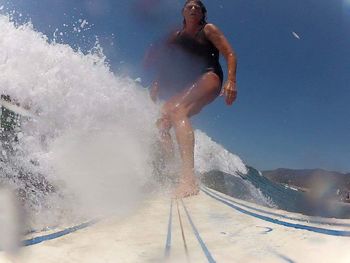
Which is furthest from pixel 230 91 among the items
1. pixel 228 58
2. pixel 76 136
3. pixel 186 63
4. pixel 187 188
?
pixel 76 136

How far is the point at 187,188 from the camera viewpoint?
1.44 m

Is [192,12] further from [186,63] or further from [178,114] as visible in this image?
[178,114]

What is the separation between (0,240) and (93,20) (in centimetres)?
67

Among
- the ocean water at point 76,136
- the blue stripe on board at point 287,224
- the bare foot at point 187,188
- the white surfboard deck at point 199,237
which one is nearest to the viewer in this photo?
the white surfboard deck at point 199,237

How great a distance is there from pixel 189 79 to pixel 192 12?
223mm

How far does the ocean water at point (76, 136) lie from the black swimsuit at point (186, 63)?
0.31ft

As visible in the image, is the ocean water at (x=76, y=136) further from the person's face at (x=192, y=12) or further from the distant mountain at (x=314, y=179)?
the person's face at (x=192, y=12)

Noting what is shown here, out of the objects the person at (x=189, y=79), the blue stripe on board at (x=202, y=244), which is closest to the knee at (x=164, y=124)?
the person at (x=189, y=79)

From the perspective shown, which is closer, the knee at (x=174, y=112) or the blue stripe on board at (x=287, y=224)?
the blue stripe on board at (x=287, y=224)

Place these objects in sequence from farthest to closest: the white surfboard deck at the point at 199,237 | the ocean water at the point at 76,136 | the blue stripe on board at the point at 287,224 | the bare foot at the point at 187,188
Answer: the bare foot at the point at 187,188
the ocean water at the point at 76,136
the blue stripe on board at the point at 287,224
the white surfboard deck at the point at 199,237

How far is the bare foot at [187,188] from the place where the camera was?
1.43 metres

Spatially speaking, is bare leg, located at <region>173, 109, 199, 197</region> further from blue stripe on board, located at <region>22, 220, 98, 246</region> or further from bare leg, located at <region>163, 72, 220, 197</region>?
blue stripe on board, located at <region>22, 220, 98, 246</region>

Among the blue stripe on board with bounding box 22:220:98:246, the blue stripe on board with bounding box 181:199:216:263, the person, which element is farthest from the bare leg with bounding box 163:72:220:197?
the blue stripe on board with bounding box 22:220:98:246

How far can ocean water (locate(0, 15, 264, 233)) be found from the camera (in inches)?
51.6
